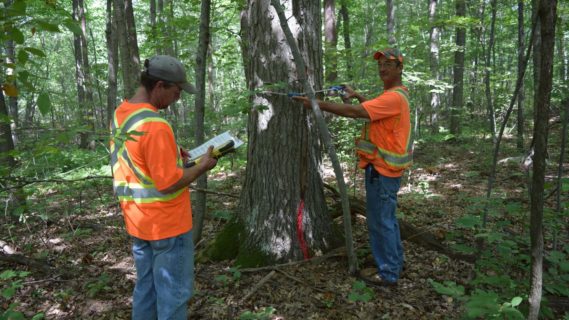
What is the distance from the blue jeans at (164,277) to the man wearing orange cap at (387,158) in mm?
1849

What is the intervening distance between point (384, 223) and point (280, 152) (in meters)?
1.24

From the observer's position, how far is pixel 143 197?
2.38 meters

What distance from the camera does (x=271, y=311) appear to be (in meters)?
3.01

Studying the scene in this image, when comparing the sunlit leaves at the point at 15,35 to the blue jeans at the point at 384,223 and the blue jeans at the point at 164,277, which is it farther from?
the blue jeans at the point at 384,223

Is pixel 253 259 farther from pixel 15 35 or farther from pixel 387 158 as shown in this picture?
pixel 15 35

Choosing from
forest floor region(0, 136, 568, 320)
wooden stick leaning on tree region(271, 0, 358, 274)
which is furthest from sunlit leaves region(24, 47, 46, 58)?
forest floor region(0, 136, 568, 320)

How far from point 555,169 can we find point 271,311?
314 inches

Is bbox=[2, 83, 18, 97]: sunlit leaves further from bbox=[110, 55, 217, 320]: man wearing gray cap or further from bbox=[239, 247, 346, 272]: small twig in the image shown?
bbox=[239, 247, 346, 272]: small twig

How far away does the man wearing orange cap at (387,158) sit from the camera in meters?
3.49

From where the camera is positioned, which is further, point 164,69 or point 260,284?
point 260,284

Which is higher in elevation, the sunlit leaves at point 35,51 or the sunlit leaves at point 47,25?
the sunlit leaves at point 47,25

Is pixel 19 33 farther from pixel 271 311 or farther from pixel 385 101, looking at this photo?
pixel 385 101

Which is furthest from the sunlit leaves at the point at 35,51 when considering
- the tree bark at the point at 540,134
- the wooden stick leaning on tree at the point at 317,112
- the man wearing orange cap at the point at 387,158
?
the tree bark at the point at 540,134

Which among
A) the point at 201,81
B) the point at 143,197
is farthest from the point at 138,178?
the point at 201,81
